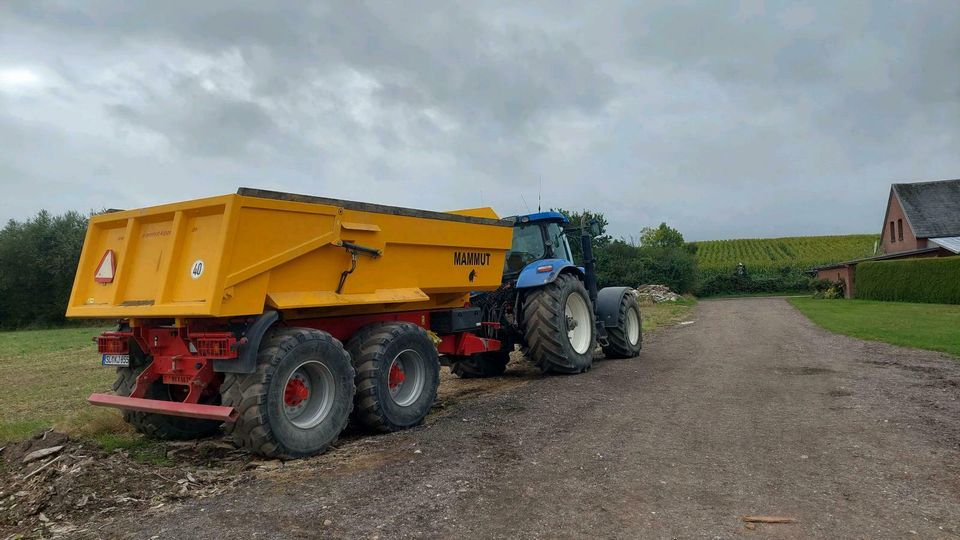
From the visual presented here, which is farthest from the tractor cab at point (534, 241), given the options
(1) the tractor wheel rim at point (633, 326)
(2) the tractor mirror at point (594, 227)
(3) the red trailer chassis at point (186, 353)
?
(3) the red trailer chassis at point (186, 353)

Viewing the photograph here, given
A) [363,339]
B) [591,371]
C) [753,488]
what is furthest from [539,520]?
[591,371]

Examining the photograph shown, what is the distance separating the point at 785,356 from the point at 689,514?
8.75 meters

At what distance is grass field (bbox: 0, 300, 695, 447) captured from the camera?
21.1 feet

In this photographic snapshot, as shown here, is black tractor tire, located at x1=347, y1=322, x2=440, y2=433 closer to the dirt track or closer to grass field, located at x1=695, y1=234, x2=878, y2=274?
the dirt track

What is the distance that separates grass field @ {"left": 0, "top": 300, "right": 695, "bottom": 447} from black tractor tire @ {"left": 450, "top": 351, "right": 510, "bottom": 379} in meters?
5.02

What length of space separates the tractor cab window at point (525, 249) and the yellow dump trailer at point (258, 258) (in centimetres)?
317

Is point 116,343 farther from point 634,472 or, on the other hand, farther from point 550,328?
point 550,328

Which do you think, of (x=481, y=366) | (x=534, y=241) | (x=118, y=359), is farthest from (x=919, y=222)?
(x=118, y=359)

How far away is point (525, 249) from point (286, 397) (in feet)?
18.6

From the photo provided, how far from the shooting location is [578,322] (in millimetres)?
10391

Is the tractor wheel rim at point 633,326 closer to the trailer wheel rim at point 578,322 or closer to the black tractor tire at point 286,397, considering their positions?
the trailer wheel rim at point 578,322

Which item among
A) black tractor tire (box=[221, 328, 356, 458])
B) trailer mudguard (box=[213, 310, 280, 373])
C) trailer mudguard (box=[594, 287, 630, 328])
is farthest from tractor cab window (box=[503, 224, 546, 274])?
trailer mudguard (box=[213, 310, 280, 373])

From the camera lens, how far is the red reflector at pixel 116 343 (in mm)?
6133

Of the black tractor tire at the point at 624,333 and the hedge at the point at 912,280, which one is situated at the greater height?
the hedge at the point at 912,280
